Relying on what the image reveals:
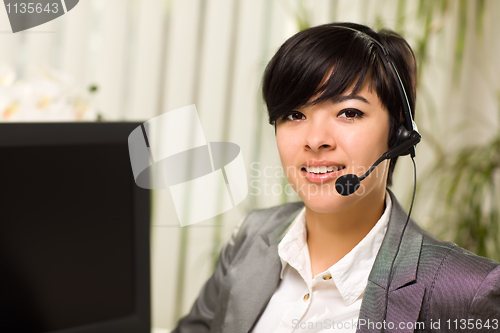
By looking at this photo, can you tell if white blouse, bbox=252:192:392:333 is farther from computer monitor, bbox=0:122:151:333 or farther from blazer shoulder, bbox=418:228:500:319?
computer monitor, bbox=0:122:151:333

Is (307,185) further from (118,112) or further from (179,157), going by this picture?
(118,112)

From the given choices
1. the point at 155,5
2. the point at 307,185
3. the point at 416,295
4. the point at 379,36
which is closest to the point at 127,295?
the point at 307,185

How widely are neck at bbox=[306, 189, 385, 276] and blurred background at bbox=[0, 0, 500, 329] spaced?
0.54m

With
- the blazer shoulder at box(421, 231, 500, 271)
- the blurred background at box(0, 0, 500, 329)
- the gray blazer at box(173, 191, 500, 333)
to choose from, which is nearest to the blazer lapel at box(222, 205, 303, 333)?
the gray blazer at box(173, 191, 500, 333)

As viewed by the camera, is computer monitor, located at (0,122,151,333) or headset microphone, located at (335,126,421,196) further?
headset microphone, located at (335,126,421,196)

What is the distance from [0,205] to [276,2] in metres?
1.47

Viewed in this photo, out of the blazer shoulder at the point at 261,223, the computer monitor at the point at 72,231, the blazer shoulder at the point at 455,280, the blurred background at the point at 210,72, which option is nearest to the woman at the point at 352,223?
the blazer shoulder at the point at 455,280

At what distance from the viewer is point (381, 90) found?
0.76 metres

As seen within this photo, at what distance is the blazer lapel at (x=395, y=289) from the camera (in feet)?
2.37

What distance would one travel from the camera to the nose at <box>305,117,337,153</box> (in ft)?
2.46

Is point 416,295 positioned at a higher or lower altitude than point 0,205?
lower

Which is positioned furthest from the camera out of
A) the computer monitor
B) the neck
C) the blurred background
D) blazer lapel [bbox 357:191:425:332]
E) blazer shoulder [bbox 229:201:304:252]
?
the blurred background

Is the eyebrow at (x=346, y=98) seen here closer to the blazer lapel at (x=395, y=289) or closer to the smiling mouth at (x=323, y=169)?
the smiling mouth at (x=323, y=169)

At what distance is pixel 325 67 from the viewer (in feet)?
2.49
